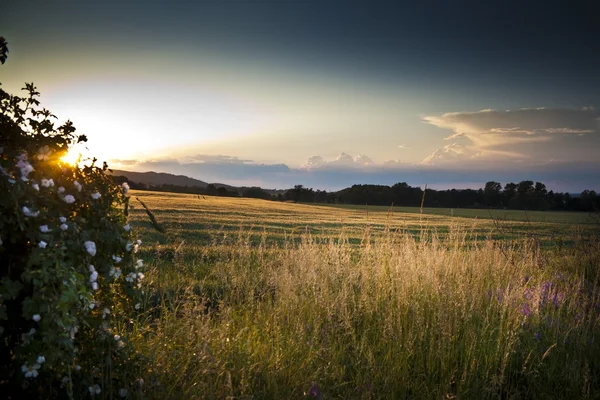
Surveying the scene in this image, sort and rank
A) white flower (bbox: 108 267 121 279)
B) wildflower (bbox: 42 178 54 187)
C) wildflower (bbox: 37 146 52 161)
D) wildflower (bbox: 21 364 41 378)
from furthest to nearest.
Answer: white flower (bbox: 108 267 121 279) → wildflower (bbox: 37 146 52 161) → wildflower (bbox: 42 178 54 187) → wildflower (bbox: 21 364 41 378)

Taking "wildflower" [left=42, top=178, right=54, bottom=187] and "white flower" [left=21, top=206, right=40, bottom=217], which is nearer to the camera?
"white flower" [left=21, top=206, right=40, bottom=217]

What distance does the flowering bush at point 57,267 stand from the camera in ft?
9.22

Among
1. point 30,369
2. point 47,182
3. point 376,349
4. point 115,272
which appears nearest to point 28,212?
point 47,182

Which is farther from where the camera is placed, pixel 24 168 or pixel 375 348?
pixel 375 348

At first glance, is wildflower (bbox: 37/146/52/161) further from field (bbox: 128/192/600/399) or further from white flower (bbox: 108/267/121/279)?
field (bbox: 128/192/600/399)

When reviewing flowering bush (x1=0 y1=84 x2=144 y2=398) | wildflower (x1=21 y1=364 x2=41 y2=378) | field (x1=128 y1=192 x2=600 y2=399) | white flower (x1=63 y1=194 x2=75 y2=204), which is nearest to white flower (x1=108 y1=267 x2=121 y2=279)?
flowering bush (x1=0 y1=84 x2=144 y2=398)

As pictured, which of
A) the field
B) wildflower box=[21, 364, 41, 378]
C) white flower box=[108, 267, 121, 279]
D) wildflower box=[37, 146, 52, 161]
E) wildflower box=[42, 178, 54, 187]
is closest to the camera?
wildflower box=[21, 364, 41, 378]

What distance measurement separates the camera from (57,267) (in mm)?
2809

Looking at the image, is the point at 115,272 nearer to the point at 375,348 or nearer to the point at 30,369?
the point at 30,369

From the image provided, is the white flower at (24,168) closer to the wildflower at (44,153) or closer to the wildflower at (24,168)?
the wildflower at (24,168)

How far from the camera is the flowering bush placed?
281 centimetres

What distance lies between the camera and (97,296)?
364 cm

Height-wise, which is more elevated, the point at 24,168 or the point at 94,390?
the point at 24,168

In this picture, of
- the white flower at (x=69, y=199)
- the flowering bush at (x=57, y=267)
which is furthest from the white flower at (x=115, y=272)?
the white flower at (x=69, y=199)
